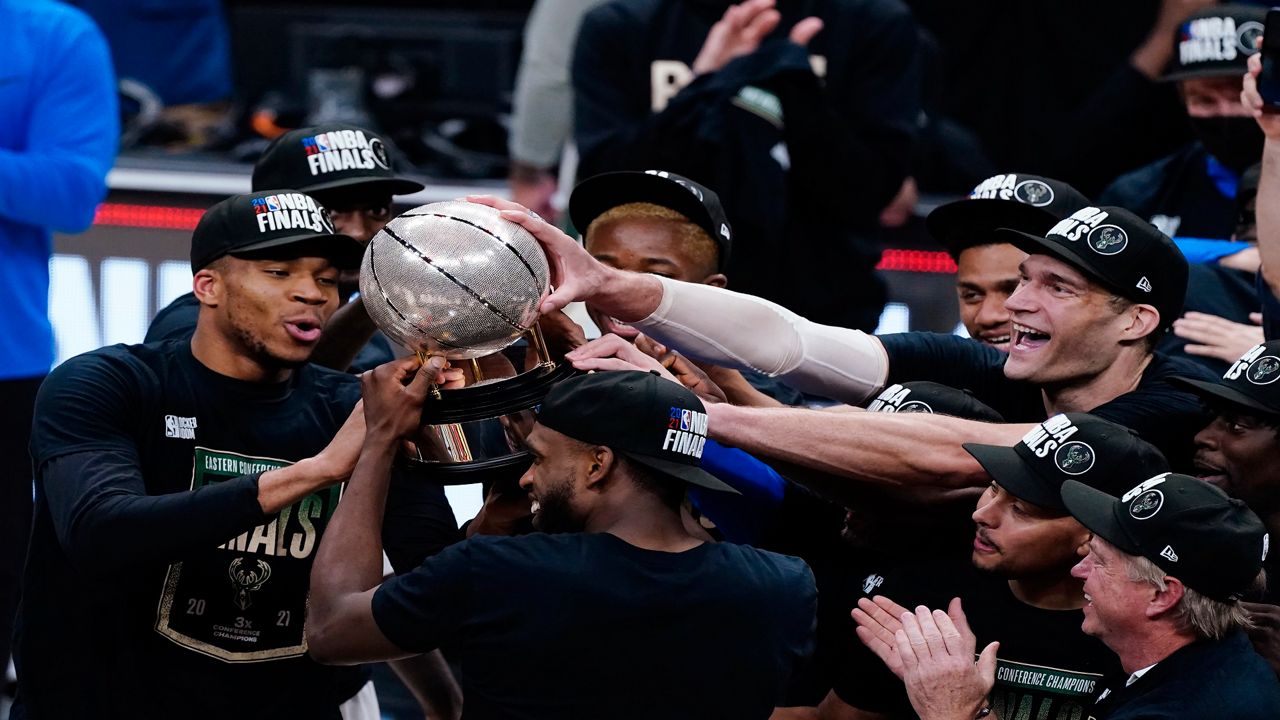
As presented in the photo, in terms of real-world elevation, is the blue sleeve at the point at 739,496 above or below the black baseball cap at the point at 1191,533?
below

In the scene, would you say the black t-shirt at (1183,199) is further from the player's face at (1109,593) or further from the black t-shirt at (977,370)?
the player's face at (1109,593)

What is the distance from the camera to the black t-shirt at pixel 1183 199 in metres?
6.00

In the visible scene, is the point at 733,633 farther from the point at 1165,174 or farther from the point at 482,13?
the point at 482,13

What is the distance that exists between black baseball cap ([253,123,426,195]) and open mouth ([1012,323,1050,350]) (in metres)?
1.63

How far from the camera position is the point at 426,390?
3785 mm

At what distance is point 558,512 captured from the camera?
371 cm

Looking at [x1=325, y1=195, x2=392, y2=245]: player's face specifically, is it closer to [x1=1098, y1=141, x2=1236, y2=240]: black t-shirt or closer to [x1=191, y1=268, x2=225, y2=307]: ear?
[x1=191, y1=268, x2=225, y2=307]: ear

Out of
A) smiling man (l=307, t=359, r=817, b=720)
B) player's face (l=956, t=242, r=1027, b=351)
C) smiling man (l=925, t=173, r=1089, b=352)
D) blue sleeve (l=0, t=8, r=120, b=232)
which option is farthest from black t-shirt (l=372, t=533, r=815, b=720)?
blue sleeve (l=0, t=8, r=120, b=232)

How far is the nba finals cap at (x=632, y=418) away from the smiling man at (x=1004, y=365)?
31 centimetres

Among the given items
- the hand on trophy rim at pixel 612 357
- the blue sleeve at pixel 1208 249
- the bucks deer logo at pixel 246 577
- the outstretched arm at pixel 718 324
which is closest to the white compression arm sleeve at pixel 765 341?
the outstretched arm at pixel 718 324

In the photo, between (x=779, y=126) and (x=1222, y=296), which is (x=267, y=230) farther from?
(x=1222, y=296)

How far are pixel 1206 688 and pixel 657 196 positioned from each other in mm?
1892

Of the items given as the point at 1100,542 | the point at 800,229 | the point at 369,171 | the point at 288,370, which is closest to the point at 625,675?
the point at 1100,542

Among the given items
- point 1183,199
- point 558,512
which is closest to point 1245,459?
point 558,512
